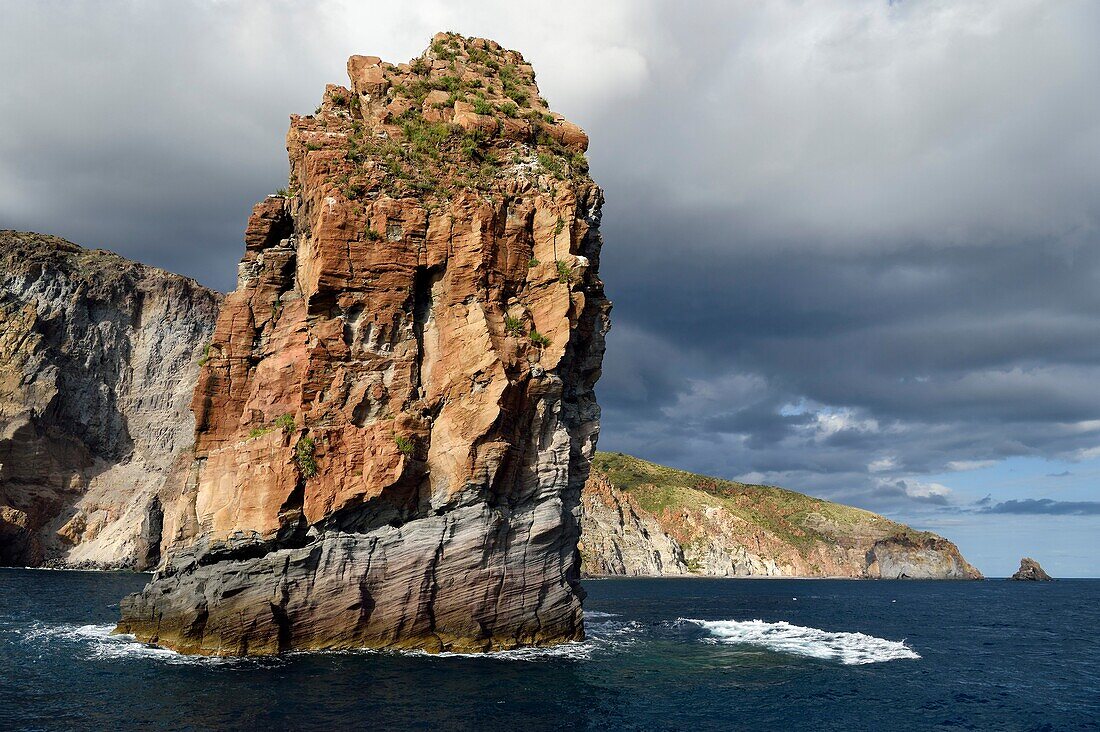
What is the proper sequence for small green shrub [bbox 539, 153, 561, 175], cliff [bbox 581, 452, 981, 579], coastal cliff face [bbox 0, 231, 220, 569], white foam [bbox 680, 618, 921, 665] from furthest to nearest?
cliff [bbox 581, 452, 981, 579] < coastal cliff face [bbox 0, 231, 220, 569] < white foam [bbox 680, 618, 921, 665] < small green shrub [bbox 539, 153, 561, 175]

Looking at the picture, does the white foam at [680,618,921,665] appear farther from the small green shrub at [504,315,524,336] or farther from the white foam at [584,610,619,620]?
the small green shrub at [504,315,524,336]

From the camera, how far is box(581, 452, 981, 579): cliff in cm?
16000

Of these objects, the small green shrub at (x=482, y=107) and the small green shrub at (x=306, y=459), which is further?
the small green shrub at (x=482, y=107)

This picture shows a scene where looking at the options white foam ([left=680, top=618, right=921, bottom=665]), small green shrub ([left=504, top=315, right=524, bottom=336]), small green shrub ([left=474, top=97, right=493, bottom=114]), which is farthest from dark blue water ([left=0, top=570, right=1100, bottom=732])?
small green shrub ([left=474, top=97, right=493, bottom=114])

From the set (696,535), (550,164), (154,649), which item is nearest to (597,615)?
(154,649)

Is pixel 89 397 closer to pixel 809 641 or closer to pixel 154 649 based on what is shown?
pixel 154 649

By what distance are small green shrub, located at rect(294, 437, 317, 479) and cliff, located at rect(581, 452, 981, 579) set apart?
119 metres

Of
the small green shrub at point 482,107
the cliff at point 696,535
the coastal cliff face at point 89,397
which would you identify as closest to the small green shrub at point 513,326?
the small green shrub at point 482,107

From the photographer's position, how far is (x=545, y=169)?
1753 inches

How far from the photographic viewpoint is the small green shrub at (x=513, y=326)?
1571 inches

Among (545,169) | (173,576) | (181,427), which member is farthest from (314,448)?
(181,427)

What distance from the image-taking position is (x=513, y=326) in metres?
40.2

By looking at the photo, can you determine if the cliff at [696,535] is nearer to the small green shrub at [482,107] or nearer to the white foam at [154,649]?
the white foam at [154,649]

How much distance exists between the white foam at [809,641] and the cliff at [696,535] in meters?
91.5
